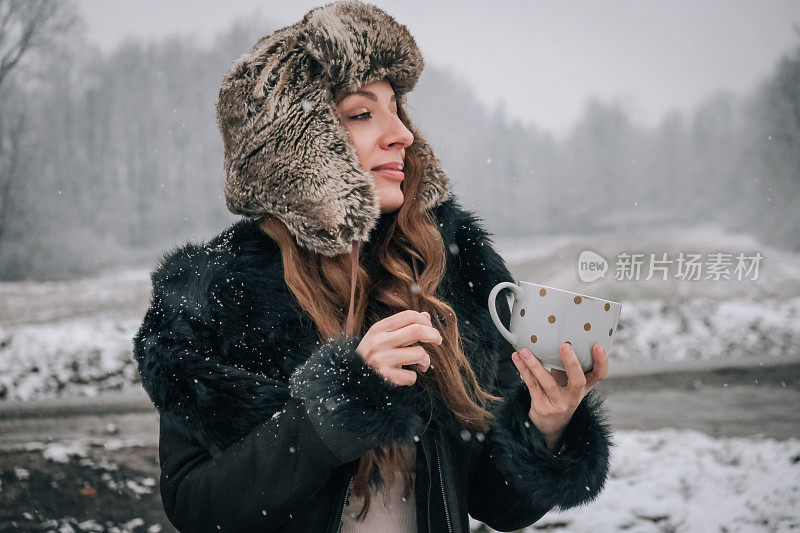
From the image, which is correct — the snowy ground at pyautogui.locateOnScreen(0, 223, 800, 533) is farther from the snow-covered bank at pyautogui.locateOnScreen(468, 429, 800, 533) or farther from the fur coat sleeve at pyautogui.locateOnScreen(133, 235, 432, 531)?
the fur coat sleeve at pyautogui.locateOnScreen(133, 235, 432, 531)

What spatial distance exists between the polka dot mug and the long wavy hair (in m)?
0.26

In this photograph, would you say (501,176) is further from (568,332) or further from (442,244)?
(568,332)

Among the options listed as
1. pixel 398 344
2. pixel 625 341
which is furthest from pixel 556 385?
pixel 625 341

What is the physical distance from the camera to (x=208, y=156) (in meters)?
4.02

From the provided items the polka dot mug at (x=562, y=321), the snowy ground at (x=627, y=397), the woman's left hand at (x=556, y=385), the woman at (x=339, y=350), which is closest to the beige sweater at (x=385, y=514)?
the woman at (x=339, y=350)

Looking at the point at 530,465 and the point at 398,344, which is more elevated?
the point at 398,344

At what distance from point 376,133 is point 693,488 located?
2777mm

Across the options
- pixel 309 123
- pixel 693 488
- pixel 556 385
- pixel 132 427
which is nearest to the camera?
pixel 556 385

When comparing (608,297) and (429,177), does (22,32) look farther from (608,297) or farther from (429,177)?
(608,297)

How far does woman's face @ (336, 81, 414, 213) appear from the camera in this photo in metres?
1.19

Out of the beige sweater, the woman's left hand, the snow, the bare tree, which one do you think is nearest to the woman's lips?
the woman's left hand

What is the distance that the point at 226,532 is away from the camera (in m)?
1.01

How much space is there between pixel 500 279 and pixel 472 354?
198 mm

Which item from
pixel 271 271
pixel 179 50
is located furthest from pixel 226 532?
pixel 179 50
